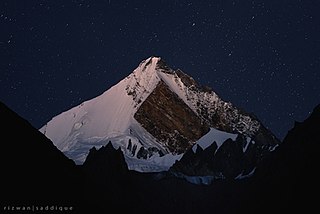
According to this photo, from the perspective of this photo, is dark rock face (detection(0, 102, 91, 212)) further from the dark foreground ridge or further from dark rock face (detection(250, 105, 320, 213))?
dark rock face (detection(250, 105, 320, 213))

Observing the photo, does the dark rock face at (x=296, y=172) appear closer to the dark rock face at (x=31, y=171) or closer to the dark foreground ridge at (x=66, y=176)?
the dark foreground ridge at (x=66, y=176)

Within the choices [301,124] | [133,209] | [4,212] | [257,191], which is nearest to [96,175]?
[133,209]

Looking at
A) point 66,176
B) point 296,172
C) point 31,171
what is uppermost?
point 31,171

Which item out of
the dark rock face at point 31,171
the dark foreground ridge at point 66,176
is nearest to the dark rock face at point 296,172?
the dark foreground ridge at point 66,176

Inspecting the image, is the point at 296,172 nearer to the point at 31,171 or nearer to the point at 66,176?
the point at 66,176

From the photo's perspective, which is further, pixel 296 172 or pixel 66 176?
pixel 296 172

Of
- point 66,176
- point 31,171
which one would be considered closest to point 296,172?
point 66,176

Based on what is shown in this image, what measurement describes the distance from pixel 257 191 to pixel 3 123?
381 feet

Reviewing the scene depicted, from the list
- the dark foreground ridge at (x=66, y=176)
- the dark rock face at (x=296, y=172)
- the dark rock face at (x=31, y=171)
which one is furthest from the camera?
the dark rock face at (x=296, y=172)

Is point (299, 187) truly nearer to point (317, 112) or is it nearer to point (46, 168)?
point (317, 112)

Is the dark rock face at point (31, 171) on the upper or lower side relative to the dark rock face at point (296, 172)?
upper

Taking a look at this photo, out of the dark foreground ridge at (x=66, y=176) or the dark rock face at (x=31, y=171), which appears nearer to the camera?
the dark rock face at (x=31, y=171)

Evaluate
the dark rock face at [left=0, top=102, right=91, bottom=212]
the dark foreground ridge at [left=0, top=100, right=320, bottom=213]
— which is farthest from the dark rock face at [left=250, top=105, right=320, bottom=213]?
the dark rock face at [left=0, top=102, right=91, bottom=212]

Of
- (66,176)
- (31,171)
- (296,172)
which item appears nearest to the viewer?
(31,171)
